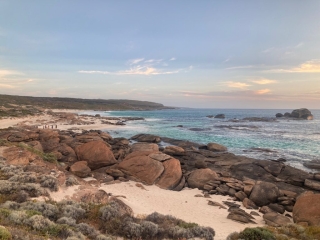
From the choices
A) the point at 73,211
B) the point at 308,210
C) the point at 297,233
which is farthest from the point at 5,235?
the point at 308,210

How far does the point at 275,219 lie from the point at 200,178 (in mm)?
7106

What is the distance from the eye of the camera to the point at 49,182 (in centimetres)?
1294

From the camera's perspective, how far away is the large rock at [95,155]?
21.6 meters

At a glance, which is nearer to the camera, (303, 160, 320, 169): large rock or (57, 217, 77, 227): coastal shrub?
(57, 217, 77, 227): coastal shrub

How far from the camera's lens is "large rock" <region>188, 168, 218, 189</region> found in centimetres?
1894

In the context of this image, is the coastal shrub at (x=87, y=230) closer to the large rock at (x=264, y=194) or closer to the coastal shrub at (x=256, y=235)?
the coastal shrub at (x=256, y=235)

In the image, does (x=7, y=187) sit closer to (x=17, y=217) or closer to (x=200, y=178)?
(x=17, y=217)

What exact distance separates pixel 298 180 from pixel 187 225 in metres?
14.4

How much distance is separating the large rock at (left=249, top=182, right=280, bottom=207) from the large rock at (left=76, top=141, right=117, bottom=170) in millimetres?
12794

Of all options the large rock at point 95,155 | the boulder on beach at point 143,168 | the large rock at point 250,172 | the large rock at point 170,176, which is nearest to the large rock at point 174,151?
the large rock at point 250,172

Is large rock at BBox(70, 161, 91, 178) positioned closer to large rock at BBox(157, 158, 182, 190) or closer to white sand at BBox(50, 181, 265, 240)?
white sand at BBox(50, 181, 265, 240)

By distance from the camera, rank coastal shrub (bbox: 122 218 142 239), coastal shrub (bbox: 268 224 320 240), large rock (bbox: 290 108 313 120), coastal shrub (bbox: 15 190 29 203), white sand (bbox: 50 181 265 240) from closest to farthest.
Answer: coastal shrub (bbox: 122 218 142 239) → coastal shrub (bbox: 268 224 320 240) → coastal shrub (bbox: 15 190 29 203) → white sand (bbox: 50 181 265 240) → large rock (bbox: 290 108 313 120)

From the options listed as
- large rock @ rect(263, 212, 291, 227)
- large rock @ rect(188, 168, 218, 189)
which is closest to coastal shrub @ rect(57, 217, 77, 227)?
large rock @ rect(263, 212, 291, 227)

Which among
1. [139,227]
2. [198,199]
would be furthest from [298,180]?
[139,227]
